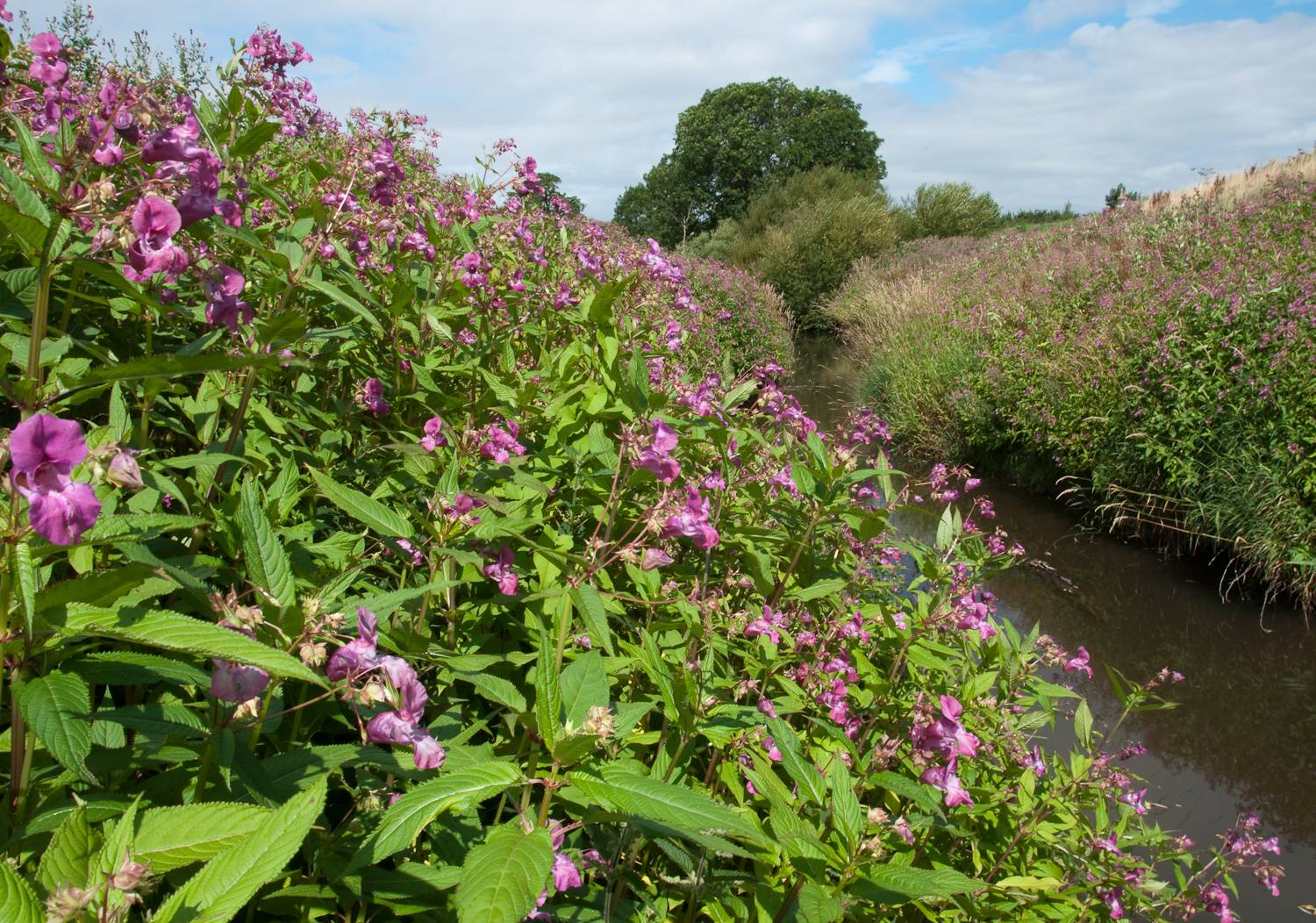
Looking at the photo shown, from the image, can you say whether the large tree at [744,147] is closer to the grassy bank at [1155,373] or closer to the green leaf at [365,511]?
the grassy bank at [1155,373]

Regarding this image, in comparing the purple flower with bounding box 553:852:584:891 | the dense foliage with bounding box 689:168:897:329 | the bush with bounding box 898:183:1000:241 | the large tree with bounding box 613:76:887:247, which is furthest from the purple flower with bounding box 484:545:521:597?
the large tree with bounding box 613:76:887:247

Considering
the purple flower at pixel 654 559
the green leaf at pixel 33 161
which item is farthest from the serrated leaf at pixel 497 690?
the green leaf at pixel 33 161

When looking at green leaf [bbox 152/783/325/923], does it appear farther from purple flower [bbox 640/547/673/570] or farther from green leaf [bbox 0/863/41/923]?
→ purple flower [bbox 640/547/673/570]

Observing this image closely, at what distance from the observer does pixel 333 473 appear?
2047mm

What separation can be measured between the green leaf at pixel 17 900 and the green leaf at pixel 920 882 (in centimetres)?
112

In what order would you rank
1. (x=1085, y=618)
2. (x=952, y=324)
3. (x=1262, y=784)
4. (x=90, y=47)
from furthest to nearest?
(x=952, y=324) → (x=90, y=47) → (x=1085, y=618) → (x=1262, y=784)

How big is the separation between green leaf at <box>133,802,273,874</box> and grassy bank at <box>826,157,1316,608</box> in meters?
7.53

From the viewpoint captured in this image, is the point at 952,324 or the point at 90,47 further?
the point at 952,324

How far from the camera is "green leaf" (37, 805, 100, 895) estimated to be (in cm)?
71

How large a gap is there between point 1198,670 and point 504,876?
633 cm

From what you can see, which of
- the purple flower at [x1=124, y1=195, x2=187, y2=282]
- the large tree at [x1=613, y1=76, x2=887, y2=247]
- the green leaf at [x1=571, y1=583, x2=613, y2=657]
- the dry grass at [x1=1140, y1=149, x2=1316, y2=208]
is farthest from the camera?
the large tree at [x1=613, y1=76, x2=887, y2=247]

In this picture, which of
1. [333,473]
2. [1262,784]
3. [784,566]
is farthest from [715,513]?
[1262,784]

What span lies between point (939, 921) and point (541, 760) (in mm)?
1293

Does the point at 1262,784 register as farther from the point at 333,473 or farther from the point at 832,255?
the point at 832,255
